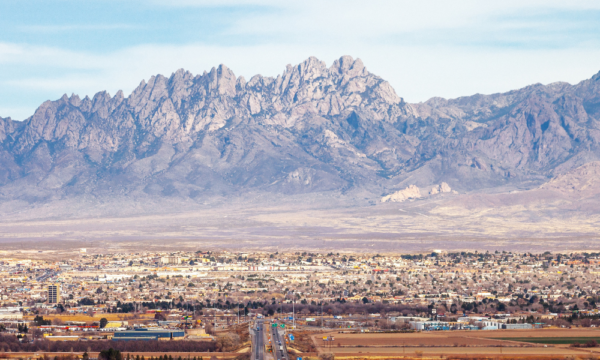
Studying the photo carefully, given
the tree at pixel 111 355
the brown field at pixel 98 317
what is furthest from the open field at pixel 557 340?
the brown field at pixel 98 317

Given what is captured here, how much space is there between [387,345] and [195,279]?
233ft

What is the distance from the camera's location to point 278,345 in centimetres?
8462

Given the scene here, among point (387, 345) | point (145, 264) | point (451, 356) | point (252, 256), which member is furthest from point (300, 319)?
point (252, 256)

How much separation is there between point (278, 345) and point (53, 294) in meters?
49.2

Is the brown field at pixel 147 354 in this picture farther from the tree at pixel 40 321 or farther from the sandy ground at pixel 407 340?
the tree at pixel 40 321

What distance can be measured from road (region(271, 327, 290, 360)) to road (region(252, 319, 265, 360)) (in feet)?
2.97

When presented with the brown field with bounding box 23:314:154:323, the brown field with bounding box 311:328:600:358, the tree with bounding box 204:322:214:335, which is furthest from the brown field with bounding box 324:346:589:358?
the brown field with bounding box 23:314:154:323

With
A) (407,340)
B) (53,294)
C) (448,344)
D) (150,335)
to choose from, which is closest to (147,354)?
(150,335)

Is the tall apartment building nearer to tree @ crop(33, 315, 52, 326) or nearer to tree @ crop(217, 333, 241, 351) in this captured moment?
tree @ crop(33, 315, 52, 326)

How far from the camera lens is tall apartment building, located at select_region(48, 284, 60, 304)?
12419cm

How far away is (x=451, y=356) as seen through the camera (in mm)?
79750

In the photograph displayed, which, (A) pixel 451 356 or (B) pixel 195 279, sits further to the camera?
(B) pixel 195 279

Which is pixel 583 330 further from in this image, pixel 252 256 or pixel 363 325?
pixel 252 256

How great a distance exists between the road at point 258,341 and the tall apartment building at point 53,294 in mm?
31876
